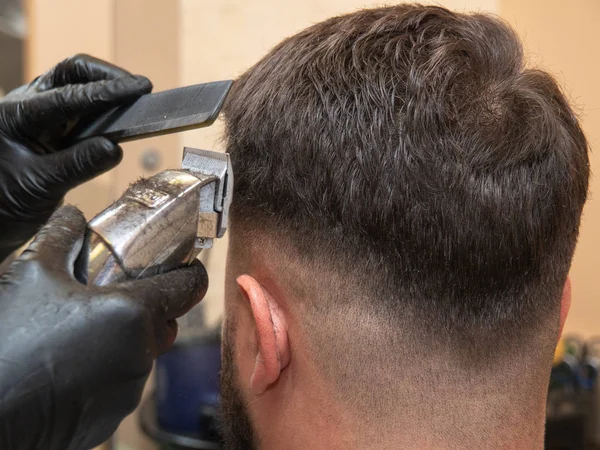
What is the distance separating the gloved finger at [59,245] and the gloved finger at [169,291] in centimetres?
7

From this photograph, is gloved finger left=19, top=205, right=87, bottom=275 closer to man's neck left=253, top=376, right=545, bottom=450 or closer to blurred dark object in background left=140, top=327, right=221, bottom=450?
man's neck left=253, top=376, right=545, bottom=450

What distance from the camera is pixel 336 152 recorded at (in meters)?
0.69

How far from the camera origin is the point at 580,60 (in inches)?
92.2

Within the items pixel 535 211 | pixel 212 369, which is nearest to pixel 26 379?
pixel 535 211

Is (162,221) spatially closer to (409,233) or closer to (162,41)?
(409,233)

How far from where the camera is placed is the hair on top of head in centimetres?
67

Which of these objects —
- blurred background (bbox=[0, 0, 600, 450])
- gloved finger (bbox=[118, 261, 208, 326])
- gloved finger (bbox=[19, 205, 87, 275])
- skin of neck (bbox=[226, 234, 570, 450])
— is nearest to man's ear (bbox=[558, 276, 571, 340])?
skin of neck (bbox=[226, 234, 570, 450])

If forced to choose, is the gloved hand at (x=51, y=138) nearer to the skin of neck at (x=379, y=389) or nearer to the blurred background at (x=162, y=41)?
the skin of neck at (x=379, y=389)

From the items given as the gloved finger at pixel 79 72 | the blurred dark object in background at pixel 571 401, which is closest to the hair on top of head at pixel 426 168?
the gloved finger at pixel 79 72

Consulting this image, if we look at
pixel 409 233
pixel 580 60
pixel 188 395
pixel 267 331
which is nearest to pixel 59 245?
pixel 267 331

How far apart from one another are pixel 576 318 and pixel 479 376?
2027mm

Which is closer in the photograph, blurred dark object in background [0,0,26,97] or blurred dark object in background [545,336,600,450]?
blurred dark object in background [0,0,26,97]

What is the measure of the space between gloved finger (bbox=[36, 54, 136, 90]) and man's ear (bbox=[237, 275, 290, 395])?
1.52 feet

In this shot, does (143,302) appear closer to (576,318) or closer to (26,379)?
(26,379)
